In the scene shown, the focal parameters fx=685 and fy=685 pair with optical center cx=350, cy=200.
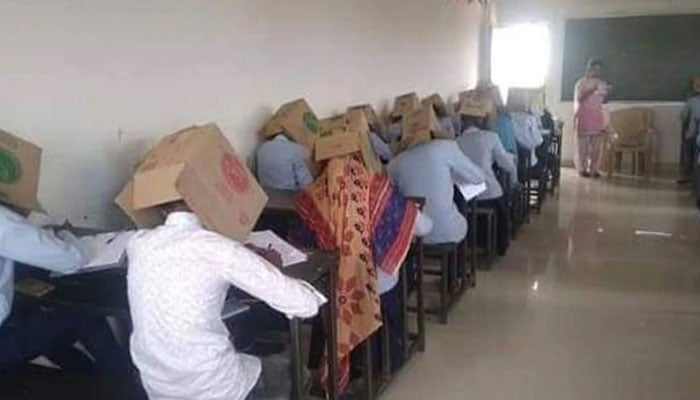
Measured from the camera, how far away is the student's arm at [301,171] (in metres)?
3.66

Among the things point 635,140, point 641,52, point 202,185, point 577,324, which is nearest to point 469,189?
point 577,324

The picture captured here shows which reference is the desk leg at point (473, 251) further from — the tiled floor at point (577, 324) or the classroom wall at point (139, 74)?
the classroom wall at point (139, 74)

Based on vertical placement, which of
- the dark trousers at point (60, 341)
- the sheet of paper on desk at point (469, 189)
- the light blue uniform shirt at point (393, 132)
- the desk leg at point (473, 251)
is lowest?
the desk leg at point (473, 251)

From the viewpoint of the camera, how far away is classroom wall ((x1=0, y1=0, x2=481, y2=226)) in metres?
2.32

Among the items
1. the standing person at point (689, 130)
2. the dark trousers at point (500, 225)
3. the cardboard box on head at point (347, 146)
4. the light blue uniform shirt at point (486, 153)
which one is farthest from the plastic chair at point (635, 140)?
the cardboard box on head at point (347, 146)

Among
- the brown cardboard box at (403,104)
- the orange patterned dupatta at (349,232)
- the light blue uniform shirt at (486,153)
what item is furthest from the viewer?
the brown cardboard box at (403,104)

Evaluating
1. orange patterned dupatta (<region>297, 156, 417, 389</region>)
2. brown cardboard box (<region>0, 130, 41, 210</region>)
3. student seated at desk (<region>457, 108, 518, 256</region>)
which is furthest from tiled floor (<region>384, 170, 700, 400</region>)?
brown cardboard box (<region>0, 130, 41, 210</region>)

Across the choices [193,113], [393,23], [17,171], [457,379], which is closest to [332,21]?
[393,23]

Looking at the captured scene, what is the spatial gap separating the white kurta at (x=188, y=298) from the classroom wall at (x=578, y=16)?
340 inches

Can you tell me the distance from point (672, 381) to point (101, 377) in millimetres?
2415

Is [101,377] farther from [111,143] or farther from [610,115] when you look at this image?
[610,115]

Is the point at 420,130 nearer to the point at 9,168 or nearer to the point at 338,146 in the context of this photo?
the point at 338,146

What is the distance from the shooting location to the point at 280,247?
2232mm

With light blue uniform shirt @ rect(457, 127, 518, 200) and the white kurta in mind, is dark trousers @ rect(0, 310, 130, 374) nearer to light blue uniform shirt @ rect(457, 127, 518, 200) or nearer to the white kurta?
the white kurta
